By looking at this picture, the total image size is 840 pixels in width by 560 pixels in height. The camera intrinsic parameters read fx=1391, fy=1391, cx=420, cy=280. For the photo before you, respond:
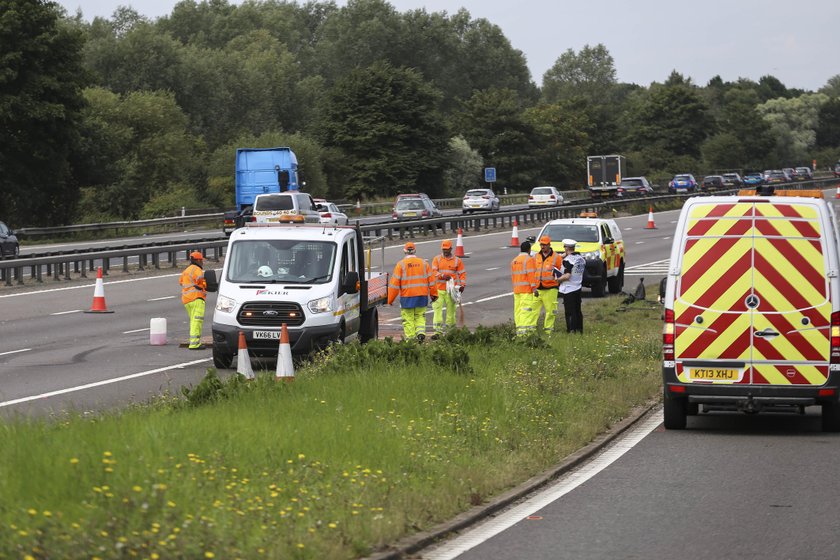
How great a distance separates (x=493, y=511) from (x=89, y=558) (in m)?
3.79

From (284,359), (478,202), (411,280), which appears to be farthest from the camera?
(478,202)

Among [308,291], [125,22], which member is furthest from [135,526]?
[125,22]

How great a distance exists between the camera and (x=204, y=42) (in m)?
148

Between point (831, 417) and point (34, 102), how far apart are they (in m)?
51.5

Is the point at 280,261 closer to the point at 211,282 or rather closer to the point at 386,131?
the point at 211,282

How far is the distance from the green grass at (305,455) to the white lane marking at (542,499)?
0.28m

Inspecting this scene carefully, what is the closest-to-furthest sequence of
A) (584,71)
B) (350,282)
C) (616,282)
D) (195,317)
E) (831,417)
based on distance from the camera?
(831,417) → (350,282) → (195,317) → (616,282) → (584,71)

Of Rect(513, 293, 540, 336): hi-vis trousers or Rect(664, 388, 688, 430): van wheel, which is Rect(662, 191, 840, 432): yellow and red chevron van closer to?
Rect(664, 388, 688, 430): van wheel

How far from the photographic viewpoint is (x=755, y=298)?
1387 centimetres

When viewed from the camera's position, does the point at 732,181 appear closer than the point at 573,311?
No

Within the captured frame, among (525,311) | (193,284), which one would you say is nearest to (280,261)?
(193,284)

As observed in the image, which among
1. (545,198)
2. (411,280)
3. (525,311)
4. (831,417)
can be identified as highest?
(545,198)

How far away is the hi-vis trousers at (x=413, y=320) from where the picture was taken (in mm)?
22406

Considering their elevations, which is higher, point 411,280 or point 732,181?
point 732,181
